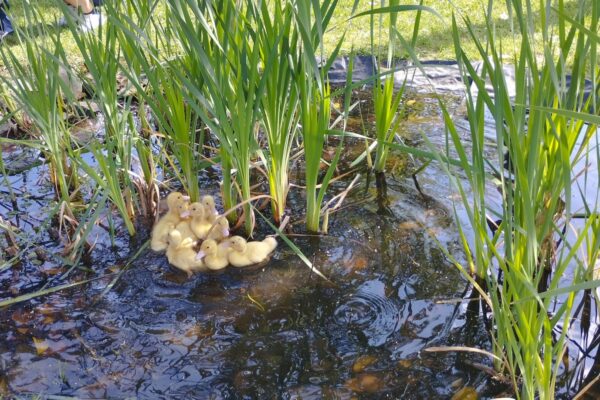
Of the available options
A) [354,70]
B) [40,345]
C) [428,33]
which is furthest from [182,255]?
[428,33]

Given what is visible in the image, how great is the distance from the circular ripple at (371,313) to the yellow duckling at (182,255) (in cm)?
61

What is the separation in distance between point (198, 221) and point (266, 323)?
0.60 meters

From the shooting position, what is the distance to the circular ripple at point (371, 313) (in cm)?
214

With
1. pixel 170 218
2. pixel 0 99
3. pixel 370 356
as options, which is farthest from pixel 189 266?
pixel 0 99

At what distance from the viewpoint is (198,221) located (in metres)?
2.62

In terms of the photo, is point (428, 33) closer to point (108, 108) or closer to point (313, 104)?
point (313, 104)

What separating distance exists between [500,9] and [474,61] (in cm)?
145

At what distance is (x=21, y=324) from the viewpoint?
2.26 metres

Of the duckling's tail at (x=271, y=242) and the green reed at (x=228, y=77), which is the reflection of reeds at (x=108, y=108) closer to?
the green reed at (x=228, y=77)

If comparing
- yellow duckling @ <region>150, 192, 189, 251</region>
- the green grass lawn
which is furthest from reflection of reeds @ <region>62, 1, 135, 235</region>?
the green grass lawn

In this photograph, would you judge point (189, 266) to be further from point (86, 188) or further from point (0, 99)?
point (0, 99)

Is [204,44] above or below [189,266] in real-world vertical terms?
above

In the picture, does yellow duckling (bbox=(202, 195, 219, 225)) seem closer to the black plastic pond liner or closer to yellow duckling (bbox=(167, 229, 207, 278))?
yellow duckling (bbox=(167, 229, 207, 278))

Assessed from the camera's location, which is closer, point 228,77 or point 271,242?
point 228,77
